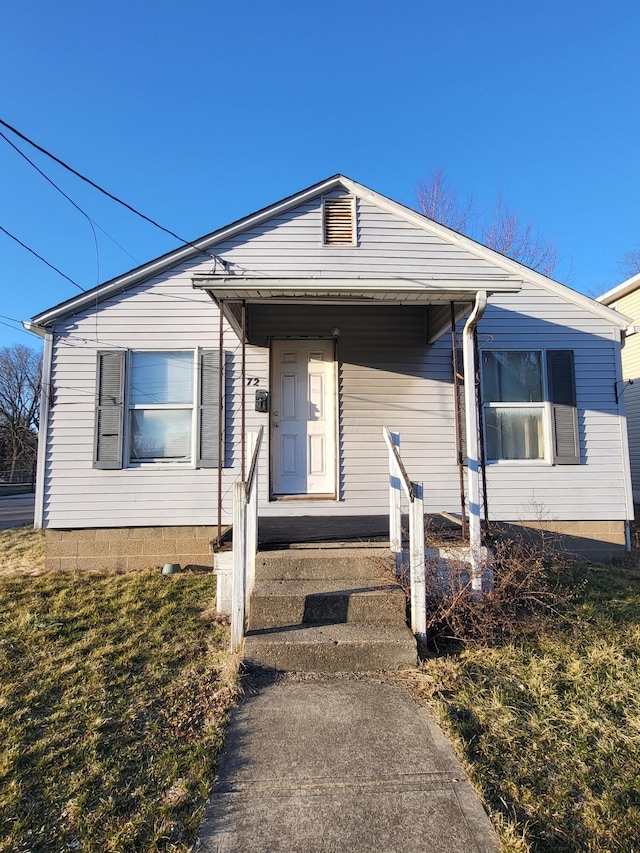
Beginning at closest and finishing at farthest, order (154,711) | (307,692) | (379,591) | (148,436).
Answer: (154,711), (307,692), (379,591), (148,436)

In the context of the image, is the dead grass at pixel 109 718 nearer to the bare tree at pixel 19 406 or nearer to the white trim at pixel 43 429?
the white trim at pixel 43 429

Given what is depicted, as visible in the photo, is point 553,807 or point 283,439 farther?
point 283,439

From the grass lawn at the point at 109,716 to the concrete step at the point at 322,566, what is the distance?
664 millimetres

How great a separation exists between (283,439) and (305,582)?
2.71 metres

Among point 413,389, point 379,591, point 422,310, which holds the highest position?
point 422,310

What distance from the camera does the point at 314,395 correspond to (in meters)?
6.20

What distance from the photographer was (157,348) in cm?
597

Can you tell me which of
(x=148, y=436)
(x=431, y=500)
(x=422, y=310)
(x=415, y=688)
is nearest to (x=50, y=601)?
(x=148, y=436)

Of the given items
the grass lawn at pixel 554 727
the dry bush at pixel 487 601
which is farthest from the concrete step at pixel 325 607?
the grass lawn at pixel 554 727

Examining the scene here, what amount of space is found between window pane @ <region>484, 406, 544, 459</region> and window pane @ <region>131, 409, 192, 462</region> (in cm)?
401

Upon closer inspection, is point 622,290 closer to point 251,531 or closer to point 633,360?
point 633,360

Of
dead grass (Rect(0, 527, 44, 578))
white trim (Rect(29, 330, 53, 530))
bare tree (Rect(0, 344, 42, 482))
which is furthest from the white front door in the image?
bare tree (Rect(0, 344, 42, 482))

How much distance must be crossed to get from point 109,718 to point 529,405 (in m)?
5.77

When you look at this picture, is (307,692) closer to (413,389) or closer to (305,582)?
(305,582)
